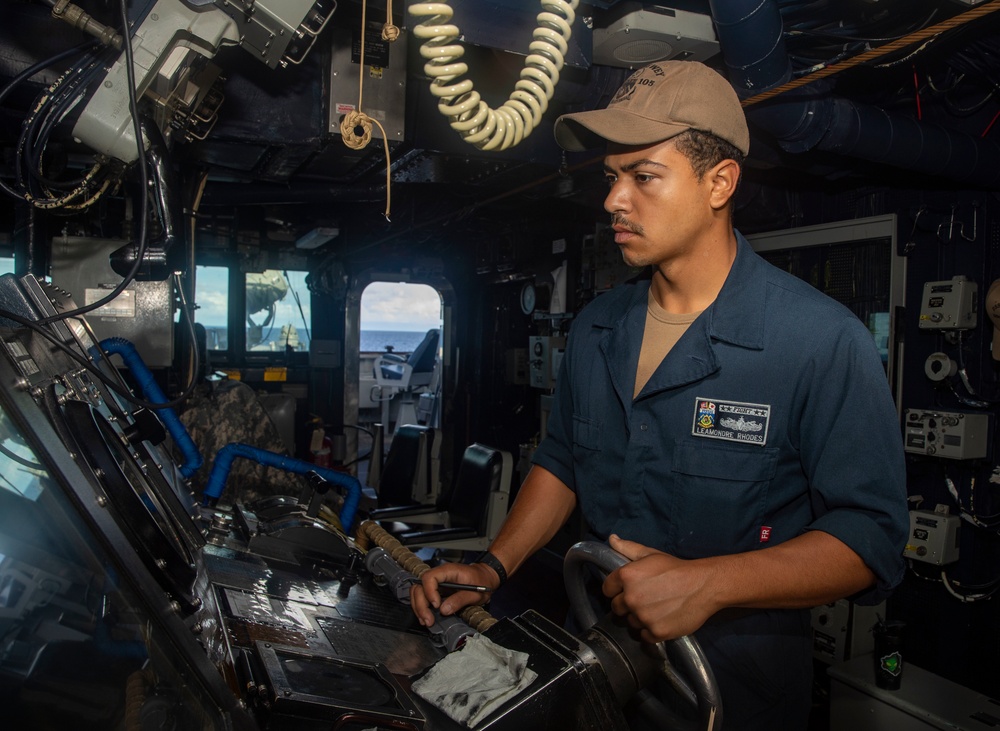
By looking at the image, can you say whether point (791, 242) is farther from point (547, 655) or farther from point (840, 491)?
point (547, 655)

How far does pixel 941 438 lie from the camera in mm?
3510

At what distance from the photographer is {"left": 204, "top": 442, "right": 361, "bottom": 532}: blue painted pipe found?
2.95 metres

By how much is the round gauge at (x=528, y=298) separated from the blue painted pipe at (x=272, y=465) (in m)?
3.69

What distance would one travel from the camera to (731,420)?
1.43 meters

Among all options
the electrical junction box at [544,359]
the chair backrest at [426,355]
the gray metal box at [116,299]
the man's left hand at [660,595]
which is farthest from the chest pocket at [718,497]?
the chair backrest at [426,355]

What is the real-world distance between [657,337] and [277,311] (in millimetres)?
6717

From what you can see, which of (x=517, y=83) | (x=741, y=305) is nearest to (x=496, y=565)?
(x=741, y=305)

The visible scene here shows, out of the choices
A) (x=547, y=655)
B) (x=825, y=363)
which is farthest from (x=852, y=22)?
(x=547, y=655)

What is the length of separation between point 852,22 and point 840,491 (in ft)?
6.49

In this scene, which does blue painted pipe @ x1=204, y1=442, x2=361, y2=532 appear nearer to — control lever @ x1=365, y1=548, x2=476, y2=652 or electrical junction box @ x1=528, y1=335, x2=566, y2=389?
control lever @ x1=365, y1=548, x2=476, y2=652

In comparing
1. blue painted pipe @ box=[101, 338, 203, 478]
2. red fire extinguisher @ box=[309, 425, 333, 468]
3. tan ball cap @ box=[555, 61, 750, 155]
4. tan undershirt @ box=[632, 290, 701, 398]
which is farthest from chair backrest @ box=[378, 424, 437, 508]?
tan ball cap @ box=[555, 61, 750, 155]

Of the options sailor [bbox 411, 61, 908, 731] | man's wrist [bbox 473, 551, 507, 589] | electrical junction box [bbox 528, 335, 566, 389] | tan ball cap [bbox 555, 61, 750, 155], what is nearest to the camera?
sailor [bbox 411, 61, 908, 731]

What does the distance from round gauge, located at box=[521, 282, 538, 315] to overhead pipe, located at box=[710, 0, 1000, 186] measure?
360cm

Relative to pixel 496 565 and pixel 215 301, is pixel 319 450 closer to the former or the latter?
pixel 215 301
